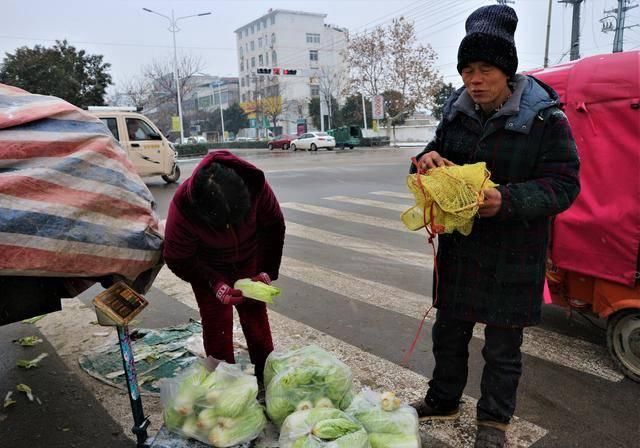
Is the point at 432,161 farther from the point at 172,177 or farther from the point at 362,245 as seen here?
the point at 172,177

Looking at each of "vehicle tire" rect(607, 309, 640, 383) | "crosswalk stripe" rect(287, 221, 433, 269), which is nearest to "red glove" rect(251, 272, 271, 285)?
"vehicle tire" rect(607, 309, 640, 383)

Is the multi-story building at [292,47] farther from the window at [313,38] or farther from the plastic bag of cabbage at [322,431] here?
the plastic bag of cabbage at [322,431]

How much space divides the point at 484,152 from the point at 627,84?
142 centimetres

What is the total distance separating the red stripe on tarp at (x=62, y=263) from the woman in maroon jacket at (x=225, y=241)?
206 mm

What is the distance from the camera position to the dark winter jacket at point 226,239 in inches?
99.5

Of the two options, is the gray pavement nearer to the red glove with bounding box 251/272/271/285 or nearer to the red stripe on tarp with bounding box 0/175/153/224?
the red glove with bounding box 251/272/271/285

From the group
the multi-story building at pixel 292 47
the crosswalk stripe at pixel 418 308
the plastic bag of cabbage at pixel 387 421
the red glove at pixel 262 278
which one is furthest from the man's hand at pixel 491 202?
the multi-story building at pixel 292 47

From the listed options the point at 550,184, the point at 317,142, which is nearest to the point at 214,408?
the point at 550,184

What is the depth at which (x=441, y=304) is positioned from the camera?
2547mm

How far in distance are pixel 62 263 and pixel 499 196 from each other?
1.93 meters

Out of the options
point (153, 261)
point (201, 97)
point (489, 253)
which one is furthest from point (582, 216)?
point (201, 97)

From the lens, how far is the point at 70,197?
2354mm

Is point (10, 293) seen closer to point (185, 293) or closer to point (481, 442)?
point (481, 442)

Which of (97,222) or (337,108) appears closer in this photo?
(97,222)
